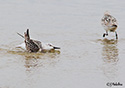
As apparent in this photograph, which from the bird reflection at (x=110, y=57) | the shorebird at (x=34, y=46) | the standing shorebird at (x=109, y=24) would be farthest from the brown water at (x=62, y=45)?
the standing shorebird at (x=109, y=24)

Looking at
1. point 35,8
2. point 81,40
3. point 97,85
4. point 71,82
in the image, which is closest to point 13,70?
point 71,82

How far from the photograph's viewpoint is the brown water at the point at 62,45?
8.19 meters

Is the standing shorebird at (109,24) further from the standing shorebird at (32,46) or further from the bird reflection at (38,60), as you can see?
the bird reflection at (38,60)

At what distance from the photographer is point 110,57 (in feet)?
33.7

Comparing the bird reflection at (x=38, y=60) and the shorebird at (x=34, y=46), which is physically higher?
the shorebird at (x=34, y=46)

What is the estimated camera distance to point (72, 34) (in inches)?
518

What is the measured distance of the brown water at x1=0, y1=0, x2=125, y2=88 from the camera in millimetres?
8188

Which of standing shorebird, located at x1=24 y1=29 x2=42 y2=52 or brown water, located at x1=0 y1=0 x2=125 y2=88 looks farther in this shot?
standing shorebird, located at x1=24 y1=29 x2=42 y2=52

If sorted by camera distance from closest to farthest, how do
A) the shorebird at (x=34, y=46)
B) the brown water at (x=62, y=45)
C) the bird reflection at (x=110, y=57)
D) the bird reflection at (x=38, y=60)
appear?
the brown water at (x=62, y=45) < the bird reflection at (x=110, y=57) < the bird reflection at (x=38, y=60) < the shorebird at (x=34, y=46)

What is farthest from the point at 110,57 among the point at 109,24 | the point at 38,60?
the point at 109,24

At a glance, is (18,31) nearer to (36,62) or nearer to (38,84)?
(36,62)

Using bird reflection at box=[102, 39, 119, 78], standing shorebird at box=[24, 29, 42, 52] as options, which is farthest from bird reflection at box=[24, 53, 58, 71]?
bird reflection at box=[102, 39, 119, 78]

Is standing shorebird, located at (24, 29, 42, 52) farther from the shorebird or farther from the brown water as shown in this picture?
the brown water

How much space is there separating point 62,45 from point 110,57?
193 centimetres
